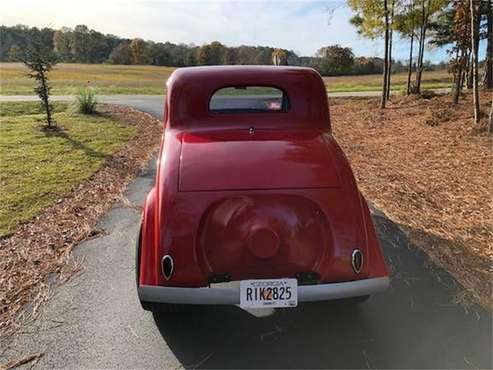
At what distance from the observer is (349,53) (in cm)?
3531

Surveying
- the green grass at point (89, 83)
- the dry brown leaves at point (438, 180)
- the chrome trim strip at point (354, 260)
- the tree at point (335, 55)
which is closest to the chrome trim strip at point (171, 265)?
the chrome trim strip at point (354, 260)

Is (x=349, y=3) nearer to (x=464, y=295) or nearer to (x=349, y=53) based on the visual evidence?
(x=464, y=295)

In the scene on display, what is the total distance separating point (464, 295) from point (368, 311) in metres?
0.83

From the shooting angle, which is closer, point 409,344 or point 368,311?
point 409,344

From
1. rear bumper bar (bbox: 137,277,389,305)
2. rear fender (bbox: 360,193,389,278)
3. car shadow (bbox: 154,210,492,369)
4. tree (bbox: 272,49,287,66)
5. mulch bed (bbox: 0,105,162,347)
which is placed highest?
tree (bbox: 272,49,287,66)

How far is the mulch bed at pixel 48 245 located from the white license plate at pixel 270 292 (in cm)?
171

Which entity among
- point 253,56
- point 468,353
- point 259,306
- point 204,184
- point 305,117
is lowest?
point 468,353

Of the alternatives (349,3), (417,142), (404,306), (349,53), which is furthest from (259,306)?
(349,53)

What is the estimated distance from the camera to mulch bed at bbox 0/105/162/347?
3662mm

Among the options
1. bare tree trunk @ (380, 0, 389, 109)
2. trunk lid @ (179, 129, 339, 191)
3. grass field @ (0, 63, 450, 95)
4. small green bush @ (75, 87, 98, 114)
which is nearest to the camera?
trunk lid @ (179, 129, 339, 191)

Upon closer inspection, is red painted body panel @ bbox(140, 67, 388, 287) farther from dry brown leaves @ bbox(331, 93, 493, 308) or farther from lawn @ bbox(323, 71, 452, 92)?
lawn @ bbox(323, 71, 452, 92)

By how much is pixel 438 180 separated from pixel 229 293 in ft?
16.9

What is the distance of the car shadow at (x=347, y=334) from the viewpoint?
9.51ft

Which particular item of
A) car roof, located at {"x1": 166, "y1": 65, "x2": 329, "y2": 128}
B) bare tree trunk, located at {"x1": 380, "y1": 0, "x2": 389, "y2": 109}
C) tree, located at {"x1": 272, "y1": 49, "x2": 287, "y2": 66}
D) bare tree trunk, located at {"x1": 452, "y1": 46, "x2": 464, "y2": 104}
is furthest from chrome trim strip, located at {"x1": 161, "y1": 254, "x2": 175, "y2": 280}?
bare tree trunk, located at {"x1": 380, "y1": 0, "x2": 389, "y2": 109}
